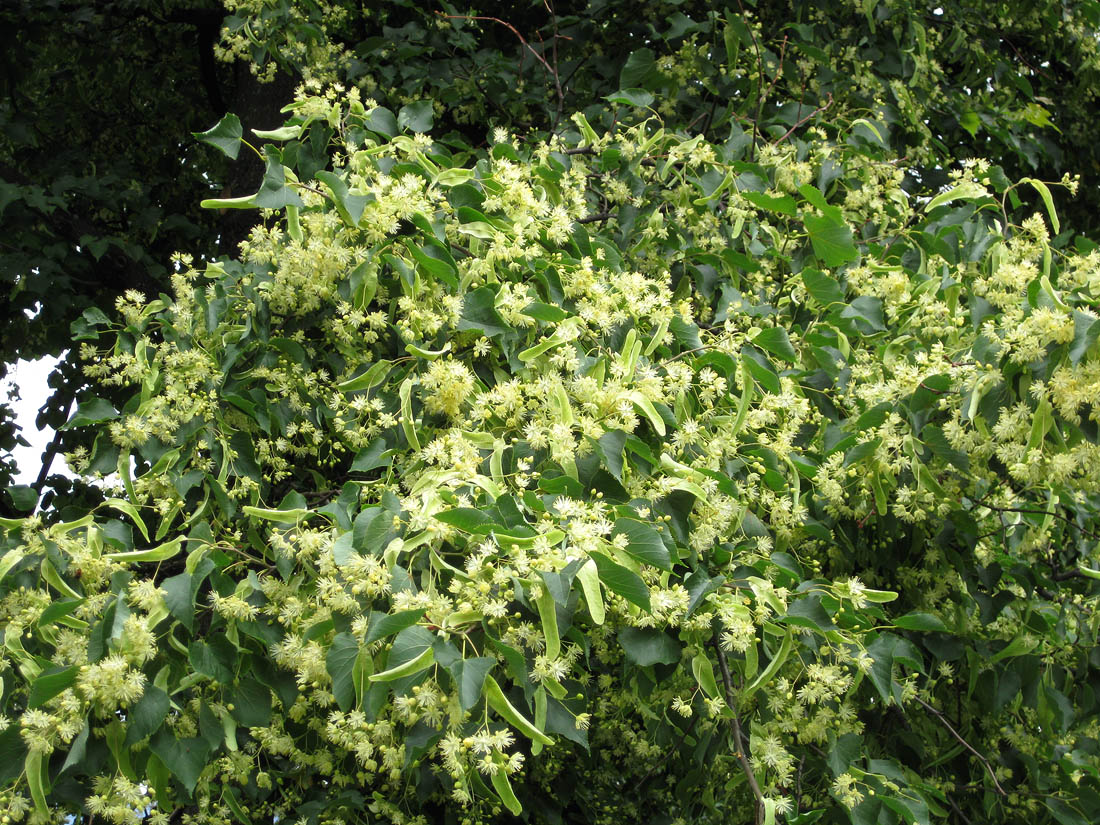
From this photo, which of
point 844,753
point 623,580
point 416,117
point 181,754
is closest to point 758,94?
point 416,117

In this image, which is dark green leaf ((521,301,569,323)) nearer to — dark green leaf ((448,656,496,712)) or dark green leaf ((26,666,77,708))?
dark green leaf ((448,656,496,712))

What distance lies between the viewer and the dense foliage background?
155 cm

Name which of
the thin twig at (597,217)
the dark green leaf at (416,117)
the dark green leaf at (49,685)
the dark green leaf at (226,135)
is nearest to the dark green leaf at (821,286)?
the thin twig at (597,217)

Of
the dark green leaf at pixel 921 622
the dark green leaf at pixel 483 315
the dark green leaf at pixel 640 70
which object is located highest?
the dark green leaf at pixel 640 70

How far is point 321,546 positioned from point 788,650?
0.81 metres

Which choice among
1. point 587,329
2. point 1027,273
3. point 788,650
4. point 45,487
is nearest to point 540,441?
point 587,329

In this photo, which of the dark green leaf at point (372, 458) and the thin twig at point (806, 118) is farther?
the thin twig at point (806, 118)

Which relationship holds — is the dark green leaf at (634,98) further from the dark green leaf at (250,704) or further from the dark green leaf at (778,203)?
the dark green leaf at (250,704)

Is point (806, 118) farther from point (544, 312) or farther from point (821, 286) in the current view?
point (544, 312)

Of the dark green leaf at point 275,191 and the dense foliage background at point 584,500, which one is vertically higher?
the dark green leaf at point 275,191

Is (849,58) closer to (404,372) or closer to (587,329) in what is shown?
(587,329)

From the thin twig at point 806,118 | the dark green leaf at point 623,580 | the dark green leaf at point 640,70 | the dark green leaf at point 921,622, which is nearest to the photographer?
the dark green leaf at point 623,580

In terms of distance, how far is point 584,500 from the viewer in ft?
5.88

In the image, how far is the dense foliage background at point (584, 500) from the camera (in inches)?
60.9
